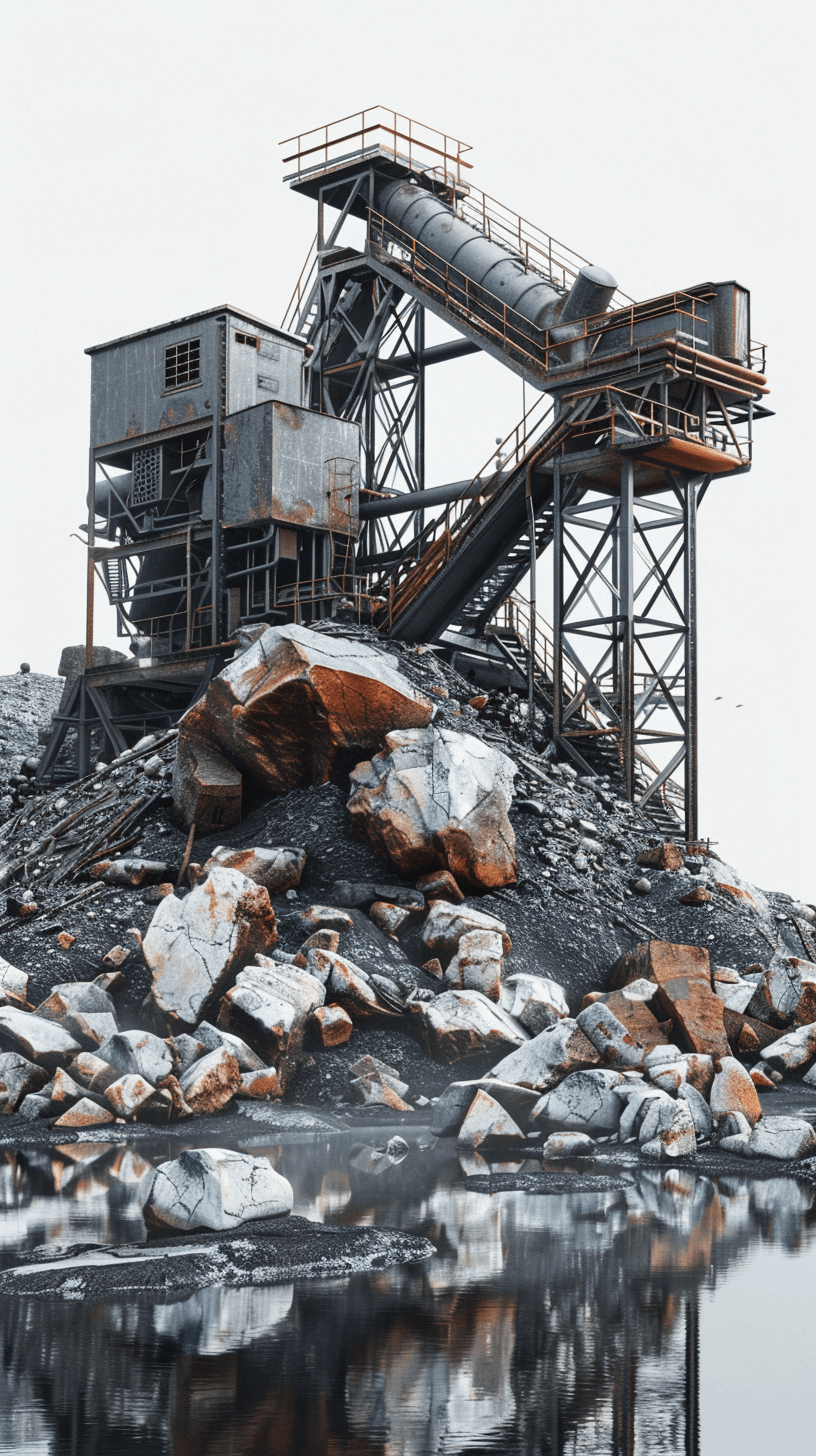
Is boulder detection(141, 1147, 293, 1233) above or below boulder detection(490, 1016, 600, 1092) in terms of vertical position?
A: below

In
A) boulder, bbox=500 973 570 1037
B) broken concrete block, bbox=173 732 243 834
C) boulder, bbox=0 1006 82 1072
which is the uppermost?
broken concrete block, bbox=173 732 243 834

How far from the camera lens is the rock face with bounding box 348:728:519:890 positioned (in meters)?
15.6

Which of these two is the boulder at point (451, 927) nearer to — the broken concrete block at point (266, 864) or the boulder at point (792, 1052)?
the broken concrete block at point (266, 864)

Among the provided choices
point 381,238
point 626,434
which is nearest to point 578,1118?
point 626,434

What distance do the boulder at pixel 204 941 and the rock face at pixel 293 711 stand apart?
10.2ft

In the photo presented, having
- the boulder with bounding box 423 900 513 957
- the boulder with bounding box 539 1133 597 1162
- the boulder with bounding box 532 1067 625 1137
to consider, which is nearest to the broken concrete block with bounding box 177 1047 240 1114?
the boulder with bounding box 532 1067 625 1137

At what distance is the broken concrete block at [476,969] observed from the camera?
13945 millimetres

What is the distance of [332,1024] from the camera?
12812 millimetres

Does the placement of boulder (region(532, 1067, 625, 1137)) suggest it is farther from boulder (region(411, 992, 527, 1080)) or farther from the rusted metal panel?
the rusted metal panel

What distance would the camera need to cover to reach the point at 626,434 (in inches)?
857

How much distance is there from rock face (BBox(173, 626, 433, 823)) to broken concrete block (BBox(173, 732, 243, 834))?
23 mm

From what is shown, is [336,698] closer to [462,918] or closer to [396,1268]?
[462,918]

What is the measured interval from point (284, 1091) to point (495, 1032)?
1988mm

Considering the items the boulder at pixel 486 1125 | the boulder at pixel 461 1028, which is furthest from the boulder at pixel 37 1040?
the boulder at pixel 486 1125
